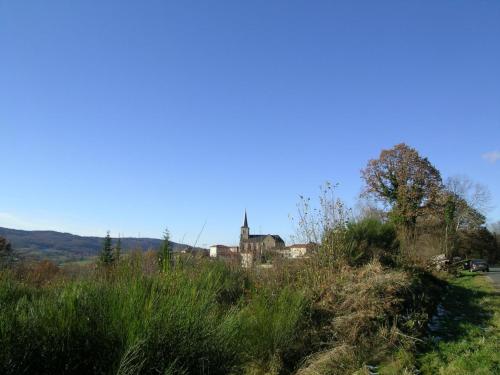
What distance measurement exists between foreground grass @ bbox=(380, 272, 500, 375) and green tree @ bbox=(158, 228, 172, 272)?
3.07 meters

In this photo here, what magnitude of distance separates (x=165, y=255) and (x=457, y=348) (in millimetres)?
4621

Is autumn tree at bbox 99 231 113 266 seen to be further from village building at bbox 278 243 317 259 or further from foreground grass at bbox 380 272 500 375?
village building at bbox 278 243 317 259

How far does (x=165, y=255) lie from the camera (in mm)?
4320

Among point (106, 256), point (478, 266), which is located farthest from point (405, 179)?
point (106, 256)

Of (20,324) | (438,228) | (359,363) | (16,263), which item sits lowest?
(359,363)

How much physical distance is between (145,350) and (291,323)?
9.53ft

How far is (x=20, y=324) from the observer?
8.85ft

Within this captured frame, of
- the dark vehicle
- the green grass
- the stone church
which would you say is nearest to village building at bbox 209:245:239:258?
the stone church

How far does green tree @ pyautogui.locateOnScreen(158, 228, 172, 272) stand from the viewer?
4066mm

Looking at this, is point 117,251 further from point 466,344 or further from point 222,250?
point 466,344

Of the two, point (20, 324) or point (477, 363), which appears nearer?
point (20, 324)

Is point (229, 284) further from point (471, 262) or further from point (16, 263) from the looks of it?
point (471, 262)

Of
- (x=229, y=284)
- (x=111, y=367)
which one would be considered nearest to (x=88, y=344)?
(x=111, y=367)

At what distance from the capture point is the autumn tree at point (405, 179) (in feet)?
116
